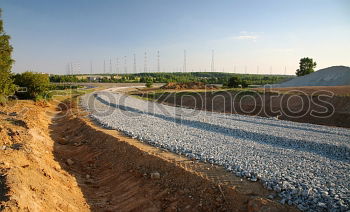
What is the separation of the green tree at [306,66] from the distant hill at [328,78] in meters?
16.3

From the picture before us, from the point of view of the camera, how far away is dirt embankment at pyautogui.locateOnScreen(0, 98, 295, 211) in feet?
22.3

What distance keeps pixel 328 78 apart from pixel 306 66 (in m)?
22.2

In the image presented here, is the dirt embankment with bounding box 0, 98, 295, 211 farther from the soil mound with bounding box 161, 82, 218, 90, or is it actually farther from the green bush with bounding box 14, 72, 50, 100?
the soil mound with bounding box 161, 82, 218, 90

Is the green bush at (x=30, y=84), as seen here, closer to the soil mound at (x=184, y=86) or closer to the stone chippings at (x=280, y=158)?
the stone chippings at (x=280, y=158)

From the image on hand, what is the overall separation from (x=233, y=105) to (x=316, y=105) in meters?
11.6

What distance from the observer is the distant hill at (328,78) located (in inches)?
2159

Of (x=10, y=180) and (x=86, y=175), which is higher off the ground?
(x=10, y=180)

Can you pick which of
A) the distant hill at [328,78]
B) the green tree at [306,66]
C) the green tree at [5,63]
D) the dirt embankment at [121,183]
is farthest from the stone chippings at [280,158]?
the green tree at [306,66]

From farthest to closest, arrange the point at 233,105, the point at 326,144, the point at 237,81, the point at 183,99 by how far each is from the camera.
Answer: the point at 237,81, the point at 183,99, the point at 233,105, the point at 326,144

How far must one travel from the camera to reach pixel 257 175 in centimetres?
844

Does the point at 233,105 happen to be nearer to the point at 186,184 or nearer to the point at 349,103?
the point at 349,103

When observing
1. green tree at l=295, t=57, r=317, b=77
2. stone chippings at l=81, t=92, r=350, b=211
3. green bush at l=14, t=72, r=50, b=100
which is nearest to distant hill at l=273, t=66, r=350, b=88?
green tree at l=295, t=57, r=317, b=77

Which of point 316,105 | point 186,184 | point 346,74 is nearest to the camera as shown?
point 186,184

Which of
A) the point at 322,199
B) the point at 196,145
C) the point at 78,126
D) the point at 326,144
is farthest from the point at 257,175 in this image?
the point at 78,126
